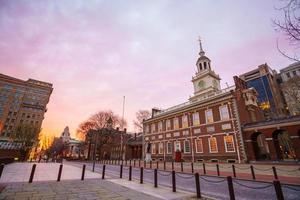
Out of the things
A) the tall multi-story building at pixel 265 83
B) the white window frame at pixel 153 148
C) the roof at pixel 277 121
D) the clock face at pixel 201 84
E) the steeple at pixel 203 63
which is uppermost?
the tall multi-story building at pixel 265 83

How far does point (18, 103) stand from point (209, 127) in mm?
94622

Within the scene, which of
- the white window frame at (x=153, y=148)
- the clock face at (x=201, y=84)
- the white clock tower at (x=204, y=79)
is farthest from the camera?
the clock face at (x=201, y=84)

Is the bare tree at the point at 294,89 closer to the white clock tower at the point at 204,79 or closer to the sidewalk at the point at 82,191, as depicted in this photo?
the white clock tower at the point at 204,79

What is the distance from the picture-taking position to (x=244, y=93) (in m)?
27.1

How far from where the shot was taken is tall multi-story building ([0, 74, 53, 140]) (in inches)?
3027

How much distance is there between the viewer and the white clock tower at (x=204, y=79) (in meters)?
39.4

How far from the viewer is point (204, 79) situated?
4044 centimetres

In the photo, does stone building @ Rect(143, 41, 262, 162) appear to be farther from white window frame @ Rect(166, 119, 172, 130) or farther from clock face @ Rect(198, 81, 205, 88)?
clock face @ Rect(198, 81, 205, 88)

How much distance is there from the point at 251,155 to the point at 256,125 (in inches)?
161

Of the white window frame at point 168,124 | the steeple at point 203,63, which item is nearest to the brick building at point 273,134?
the white window frame at point 168,124

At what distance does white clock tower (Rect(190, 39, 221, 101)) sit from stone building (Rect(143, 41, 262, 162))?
9897 millimetres

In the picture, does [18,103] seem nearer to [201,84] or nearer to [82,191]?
[201,84]

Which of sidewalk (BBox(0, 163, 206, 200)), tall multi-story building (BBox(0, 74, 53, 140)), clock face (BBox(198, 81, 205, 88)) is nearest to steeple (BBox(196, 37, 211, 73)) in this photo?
clock face (BBox(198, 81, 205, 88))

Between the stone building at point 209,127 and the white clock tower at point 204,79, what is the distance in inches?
390
